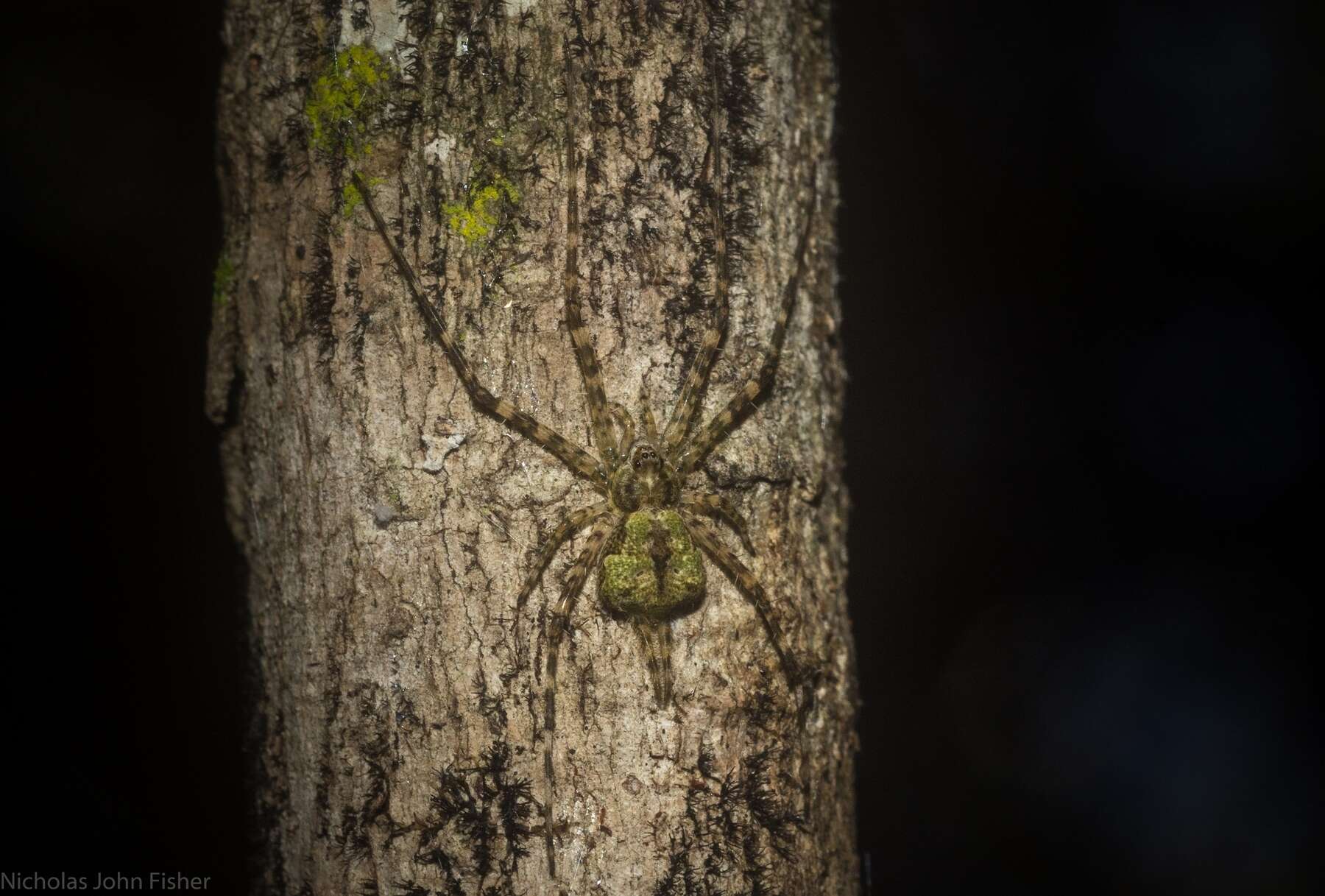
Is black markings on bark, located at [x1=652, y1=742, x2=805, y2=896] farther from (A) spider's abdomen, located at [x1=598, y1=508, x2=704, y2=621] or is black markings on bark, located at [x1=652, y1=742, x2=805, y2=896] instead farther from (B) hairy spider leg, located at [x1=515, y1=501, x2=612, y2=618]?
(B) hairy spider leg, located at [x1=515, y1=501, x2=612, y2=618]

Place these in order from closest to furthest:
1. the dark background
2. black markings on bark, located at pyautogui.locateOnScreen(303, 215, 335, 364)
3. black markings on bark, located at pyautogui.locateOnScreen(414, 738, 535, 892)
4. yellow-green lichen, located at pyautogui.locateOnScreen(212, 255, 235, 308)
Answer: black markings on bark, located at pyautogui.locateOnScreen(414, 738, 535, 892)
black markings on bark, located at pyautogui.locateOnScreen(303, 215, 335, 364)
yellow-green lichen, located at pyautogui.locateOnScreen(212, 255, 235, 308)
the dark background

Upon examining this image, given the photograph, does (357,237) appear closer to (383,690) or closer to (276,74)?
(276,74)

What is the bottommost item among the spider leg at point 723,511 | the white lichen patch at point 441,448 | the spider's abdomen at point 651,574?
the spider's abdomen at point 651,574

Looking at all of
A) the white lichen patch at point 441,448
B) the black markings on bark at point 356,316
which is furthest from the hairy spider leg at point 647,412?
the black markings on bark at point 356,316

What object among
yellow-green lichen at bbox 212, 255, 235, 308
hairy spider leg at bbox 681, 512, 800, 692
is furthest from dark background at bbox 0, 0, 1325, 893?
hairy spider leg at bbox 681, 512, 800, 692

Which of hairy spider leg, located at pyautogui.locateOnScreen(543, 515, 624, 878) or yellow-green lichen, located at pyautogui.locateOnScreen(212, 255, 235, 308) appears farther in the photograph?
yellow-green lichen, located at pyautogui.locateOnScreen(212, 255, 235, 308)

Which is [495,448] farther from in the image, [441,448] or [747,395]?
[747,395]

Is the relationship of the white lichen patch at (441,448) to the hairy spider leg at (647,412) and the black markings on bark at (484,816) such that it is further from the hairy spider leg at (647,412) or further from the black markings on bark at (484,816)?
the black markings on bark at (484,816)
